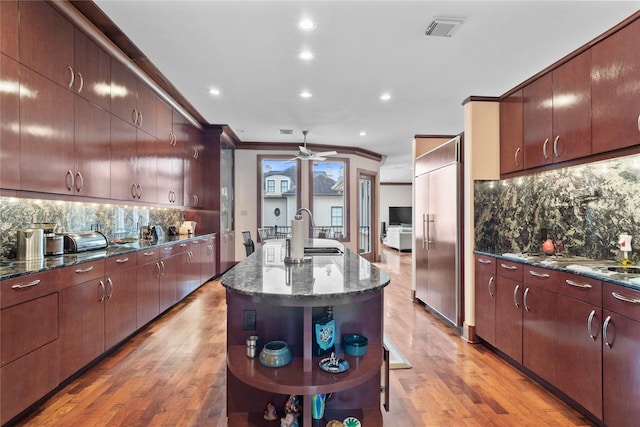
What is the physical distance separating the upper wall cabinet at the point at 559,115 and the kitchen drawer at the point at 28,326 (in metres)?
Answer: 3.68

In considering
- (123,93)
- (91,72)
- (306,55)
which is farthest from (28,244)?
(306,55)

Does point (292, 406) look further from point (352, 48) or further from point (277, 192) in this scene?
point (277, 192)

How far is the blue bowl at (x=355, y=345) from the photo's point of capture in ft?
5.76

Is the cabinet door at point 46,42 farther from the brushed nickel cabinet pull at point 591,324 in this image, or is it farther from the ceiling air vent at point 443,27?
the brushed nickel cabinet pull at point 591,324

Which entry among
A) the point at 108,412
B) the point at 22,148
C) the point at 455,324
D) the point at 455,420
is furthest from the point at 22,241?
the point at 455,324

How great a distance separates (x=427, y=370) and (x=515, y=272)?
106 centimetres

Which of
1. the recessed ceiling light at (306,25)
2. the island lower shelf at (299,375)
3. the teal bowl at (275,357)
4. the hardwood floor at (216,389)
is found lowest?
the hardwood floor at (216,389)

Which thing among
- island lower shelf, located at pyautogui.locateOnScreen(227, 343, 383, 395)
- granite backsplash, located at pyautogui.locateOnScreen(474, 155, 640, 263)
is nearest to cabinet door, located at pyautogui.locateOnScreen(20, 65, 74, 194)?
island lower shelf, located at pyautogui.locateOnScreen(227, 343, 383, 395)

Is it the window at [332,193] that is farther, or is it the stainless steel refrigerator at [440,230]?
the window at [332,193]

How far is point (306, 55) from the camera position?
3.42 m

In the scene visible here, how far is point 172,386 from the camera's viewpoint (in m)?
2.45

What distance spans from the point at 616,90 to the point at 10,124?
3.80 meters

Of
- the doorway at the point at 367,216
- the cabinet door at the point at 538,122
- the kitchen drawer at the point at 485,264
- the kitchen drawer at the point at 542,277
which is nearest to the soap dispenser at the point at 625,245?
the kitchen drawer at the point at 542,277

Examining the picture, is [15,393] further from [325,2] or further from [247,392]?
[325,2]
